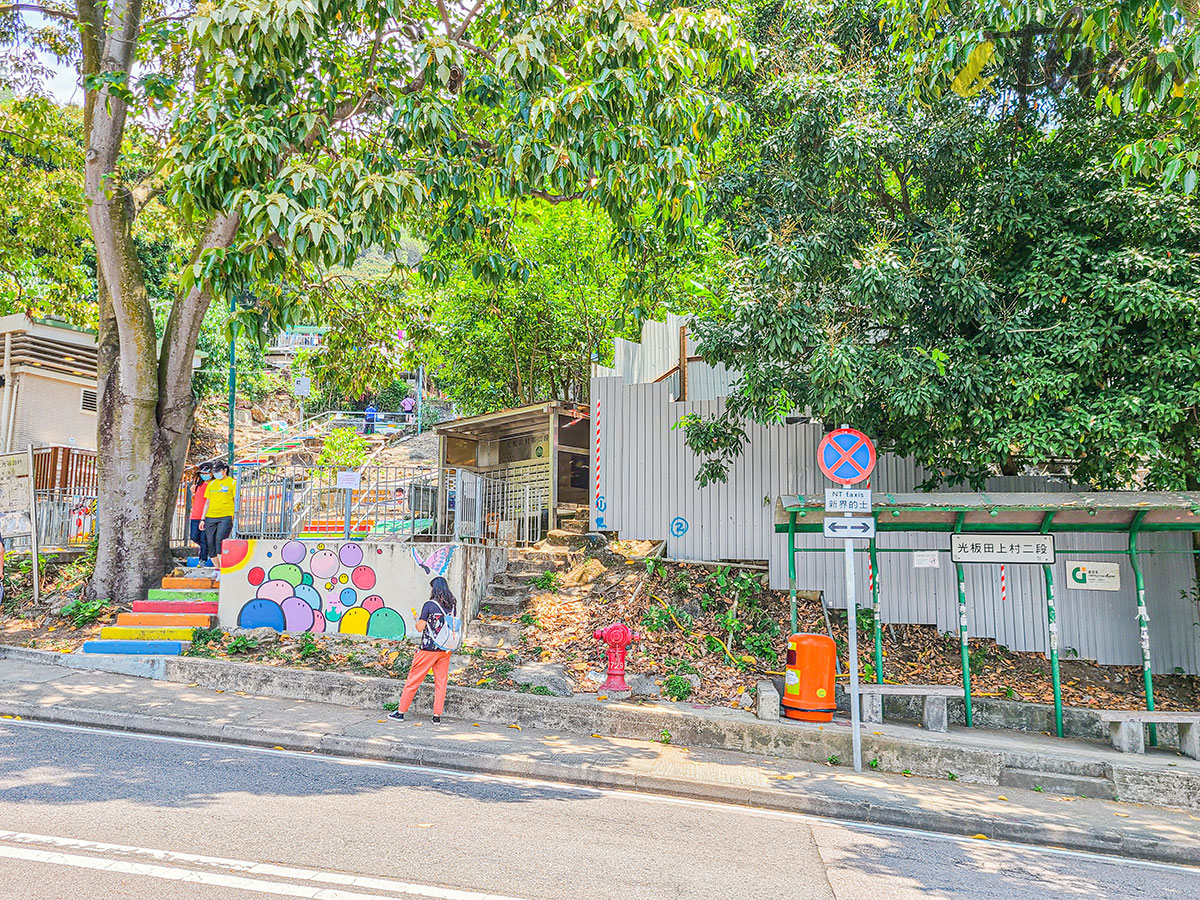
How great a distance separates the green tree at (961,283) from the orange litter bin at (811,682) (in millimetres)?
2690

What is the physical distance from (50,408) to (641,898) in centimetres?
1838

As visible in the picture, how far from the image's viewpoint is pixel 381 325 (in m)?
13.8

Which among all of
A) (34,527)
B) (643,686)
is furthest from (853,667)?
(34,527)

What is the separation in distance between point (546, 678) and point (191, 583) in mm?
6041

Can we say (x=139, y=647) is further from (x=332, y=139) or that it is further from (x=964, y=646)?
(x=964, y=646)

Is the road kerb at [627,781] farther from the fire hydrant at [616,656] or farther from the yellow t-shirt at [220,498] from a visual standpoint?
the yellow t-shirt at [220,498]

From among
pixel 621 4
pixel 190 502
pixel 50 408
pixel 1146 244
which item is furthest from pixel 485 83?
pixel 50 408

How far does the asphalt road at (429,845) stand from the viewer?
4.52 meters

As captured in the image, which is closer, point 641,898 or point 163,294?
point 641,898

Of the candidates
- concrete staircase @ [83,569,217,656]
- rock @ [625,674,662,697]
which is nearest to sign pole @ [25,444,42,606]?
concrete staircase @ [83,569,217,656]

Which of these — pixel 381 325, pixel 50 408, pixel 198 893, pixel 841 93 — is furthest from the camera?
pixel 50 408

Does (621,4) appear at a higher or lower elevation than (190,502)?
higher

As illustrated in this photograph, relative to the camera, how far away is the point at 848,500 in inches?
316

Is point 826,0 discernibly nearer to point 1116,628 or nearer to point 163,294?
point 1116,628
